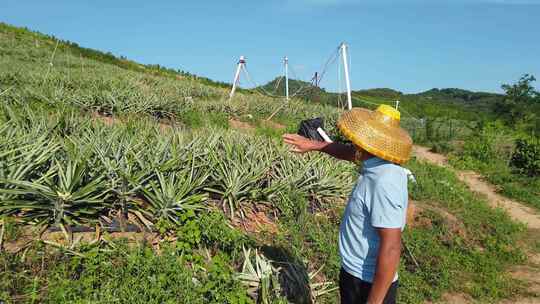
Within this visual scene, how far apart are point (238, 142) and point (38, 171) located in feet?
7.63

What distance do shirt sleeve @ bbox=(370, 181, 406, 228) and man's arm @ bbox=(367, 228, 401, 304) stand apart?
0.03 meters

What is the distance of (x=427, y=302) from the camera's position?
13.7 ft

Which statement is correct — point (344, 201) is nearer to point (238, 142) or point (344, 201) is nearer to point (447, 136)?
point (238, 142)

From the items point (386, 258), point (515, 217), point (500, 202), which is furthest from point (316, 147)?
point (500, 202)

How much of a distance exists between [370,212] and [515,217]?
7559mm

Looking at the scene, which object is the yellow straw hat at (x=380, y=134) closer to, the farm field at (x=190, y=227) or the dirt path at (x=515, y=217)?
the farm field at (x=190, y=227)

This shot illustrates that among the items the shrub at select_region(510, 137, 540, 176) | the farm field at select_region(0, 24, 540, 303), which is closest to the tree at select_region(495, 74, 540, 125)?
the shrub at select_region(510, 137, 540, 176)

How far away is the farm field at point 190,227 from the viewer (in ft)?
9.09

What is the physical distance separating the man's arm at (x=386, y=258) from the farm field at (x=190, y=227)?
1408mm

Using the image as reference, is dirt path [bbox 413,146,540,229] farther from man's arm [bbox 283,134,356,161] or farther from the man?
the man

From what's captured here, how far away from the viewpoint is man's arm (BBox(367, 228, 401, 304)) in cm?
172

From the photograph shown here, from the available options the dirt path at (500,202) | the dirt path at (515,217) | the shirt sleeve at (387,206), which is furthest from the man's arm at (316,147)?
the dirt path at (500,202)

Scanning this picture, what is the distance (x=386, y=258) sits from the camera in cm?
172

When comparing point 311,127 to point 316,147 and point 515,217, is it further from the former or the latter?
point 515,217
